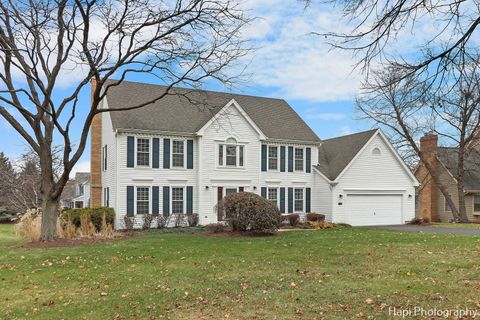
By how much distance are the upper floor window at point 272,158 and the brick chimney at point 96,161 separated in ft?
34.9

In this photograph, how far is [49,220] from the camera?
16844 mm

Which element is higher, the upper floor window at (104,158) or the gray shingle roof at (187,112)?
the gray shingle roof at (187,112)

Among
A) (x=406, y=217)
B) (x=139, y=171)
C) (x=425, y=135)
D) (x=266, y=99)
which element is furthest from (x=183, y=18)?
(x=425, y=135)

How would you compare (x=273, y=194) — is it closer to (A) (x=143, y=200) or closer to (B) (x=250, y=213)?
(A) (x=143, y=200)

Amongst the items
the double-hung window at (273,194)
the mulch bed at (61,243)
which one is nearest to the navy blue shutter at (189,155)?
the double-hung window at (273,194)

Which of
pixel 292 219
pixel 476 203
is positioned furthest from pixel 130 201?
pixel 476 203

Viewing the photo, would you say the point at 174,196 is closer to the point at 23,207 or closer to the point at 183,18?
the point at 183,18

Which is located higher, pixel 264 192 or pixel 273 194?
pixel 264 192

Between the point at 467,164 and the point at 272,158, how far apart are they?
840 inches

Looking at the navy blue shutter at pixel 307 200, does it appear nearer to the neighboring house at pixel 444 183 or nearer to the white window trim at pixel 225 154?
the white window trim at pixel 225 154

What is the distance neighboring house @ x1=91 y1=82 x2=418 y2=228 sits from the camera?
23984 millimetres

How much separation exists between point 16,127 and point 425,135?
31025mm

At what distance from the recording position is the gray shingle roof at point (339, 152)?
28.1 metres

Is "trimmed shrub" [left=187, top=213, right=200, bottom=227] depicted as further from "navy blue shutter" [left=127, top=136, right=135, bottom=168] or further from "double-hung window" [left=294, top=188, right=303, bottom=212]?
"double-hung window" [left=294, top=188, right=303, bottom=212]
